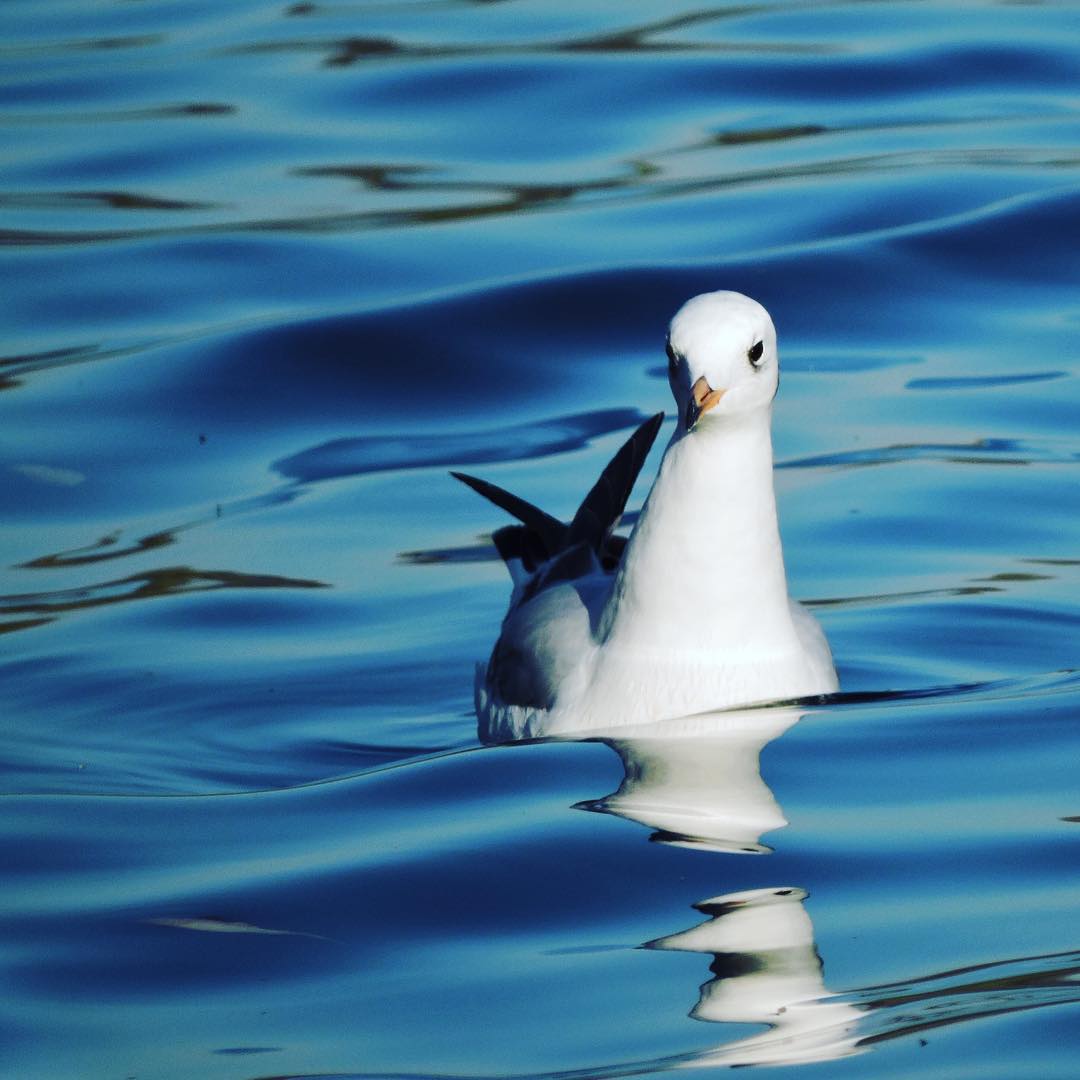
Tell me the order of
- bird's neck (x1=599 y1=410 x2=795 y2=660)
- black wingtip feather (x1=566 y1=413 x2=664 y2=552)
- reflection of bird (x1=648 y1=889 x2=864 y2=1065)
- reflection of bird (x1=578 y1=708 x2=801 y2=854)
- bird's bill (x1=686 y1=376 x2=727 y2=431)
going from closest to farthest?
reflection of bird (x1=648 y1=889 x2=864 y2=1065), reflection of bird (x1=578 y1=708 x2=801 y2=854), bird's bill (x1=686 y1=376 x2=727 y2=431), bird's neck (x1=599 y1=410 x2=795 y2=660), black wingtip feather (x1=566 y1=413 x2=664 y2=552)

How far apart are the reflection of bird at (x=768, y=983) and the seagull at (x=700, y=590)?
46.2 inches

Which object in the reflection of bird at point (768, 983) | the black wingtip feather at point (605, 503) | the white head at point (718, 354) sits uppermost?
the black wingtip feather at point (605, 503)

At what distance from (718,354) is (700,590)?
2.25 ft

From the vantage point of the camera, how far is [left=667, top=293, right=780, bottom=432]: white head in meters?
5.32

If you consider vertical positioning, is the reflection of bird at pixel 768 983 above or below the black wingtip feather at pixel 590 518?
below

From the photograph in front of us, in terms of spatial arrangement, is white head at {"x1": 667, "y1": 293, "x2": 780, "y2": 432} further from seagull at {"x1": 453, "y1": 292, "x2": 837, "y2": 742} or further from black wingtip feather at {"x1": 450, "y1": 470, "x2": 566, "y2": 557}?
black wingtip feather at {"x1": 450, "y1": 470, "x2": 566, "y2": 557}

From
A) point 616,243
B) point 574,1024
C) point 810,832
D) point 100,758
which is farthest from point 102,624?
point 616,243

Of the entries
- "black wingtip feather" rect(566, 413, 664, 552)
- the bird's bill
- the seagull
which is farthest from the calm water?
the bird's bill

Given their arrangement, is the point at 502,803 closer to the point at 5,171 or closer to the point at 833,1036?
the point at 833,1036

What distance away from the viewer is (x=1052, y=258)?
36.6 ft

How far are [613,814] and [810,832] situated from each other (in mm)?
453

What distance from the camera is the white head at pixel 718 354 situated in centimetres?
532

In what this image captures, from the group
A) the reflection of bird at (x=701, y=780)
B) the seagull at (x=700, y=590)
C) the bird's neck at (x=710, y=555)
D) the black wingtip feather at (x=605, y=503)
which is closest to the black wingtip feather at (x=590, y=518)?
the black wingtip feather at (x=605, y=503)

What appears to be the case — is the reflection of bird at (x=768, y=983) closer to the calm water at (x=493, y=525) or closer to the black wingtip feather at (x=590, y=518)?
the calm water at (x=493, y=525)
